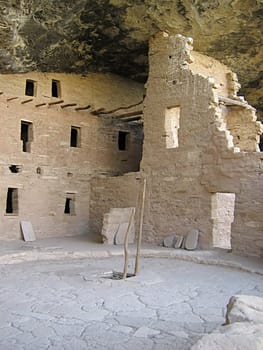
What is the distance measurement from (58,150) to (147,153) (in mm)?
2956

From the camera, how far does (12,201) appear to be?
1294 cm

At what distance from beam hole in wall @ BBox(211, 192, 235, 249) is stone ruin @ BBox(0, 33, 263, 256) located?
0.03 metres

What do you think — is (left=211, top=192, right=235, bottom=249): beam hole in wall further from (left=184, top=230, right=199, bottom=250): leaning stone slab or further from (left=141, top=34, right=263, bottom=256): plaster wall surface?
(left=184, top=230, right=199, bottom=250): leaning stone slab

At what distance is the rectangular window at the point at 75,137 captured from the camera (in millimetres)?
14617

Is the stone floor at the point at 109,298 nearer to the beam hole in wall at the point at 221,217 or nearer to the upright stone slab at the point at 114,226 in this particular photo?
the beam hole in wall at the point at 221,217

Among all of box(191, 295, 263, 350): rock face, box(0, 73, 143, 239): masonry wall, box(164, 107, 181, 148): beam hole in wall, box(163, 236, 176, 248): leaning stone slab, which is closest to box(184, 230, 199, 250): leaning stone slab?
box(163, 236, 176, 248): leaning stone slab

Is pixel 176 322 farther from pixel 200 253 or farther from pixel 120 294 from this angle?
pixel 200 253

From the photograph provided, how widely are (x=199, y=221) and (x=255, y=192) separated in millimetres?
1814

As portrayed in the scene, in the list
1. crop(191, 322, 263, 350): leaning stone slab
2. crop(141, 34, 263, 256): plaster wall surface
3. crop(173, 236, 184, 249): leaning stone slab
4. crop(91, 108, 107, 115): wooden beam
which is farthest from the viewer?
crop(91, 108, 107, 115): wooden beam

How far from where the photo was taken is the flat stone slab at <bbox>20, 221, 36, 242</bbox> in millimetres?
12578

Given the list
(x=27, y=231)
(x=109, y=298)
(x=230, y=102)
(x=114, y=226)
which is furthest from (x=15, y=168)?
(x=109, y=298)

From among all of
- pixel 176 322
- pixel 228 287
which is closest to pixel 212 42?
pixel 228 287

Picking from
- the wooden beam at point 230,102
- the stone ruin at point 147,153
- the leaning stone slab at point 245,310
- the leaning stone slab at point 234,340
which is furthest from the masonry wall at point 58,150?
the leaning stone slab at point 234,340

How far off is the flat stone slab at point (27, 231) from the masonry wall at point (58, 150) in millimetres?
146
